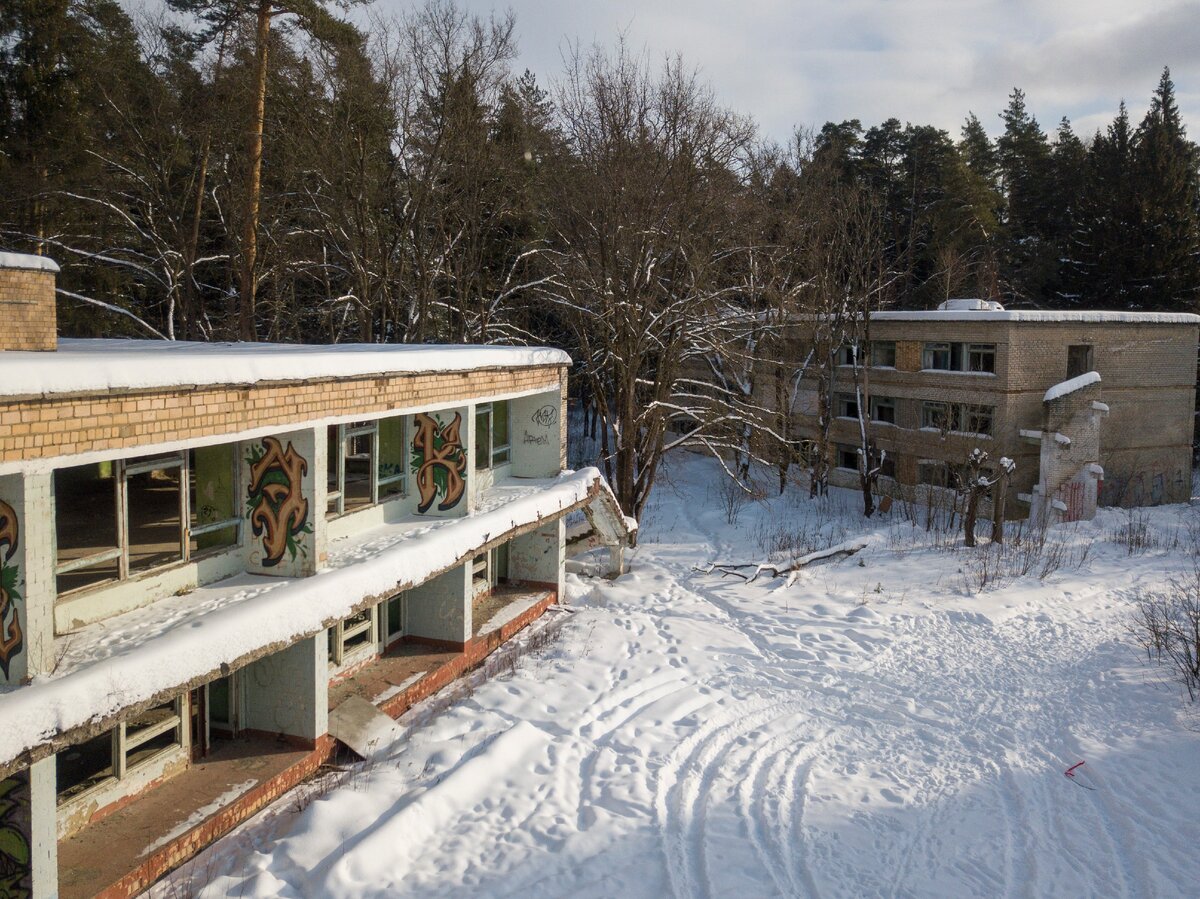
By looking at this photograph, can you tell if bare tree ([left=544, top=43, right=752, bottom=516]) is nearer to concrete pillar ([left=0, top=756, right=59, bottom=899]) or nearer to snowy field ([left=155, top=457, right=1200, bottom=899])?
snowy field ([left=155, top=457, right=1200, bottom=899])

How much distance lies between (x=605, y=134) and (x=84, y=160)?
13.3 meters

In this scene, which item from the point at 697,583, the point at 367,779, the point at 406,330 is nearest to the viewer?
the point at 367,779

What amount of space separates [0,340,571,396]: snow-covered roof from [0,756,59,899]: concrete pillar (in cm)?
297

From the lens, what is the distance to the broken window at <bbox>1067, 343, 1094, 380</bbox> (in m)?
28.5

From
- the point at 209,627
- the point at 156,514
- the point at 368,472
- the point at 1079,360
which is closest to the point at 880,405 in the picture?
the point at 1079,360

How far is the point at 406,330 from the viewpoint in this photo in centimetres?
2448

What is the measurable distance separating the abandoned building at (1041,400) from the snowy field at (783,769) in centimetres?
1046

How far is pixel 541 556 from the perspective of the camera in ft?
58.5

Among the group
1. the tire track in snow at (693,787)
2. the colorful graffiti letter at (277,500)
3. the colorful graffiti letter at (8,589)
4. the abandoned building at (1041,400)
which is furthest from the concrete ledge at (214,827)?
the abandoned building at (1041,400)

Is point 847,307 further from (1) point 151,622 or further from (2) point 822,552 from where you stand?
(1) point 151,622

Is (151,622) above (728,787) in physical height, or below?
above

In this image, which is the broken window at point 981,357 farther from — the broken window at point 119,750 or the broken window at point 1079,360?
the broken window at point 119,750

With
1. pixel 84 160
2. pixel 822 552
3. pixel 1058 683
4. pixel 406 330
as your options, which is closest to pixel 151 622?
pixel 1058 683

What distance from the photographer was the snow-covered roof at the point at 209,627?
6.69m
